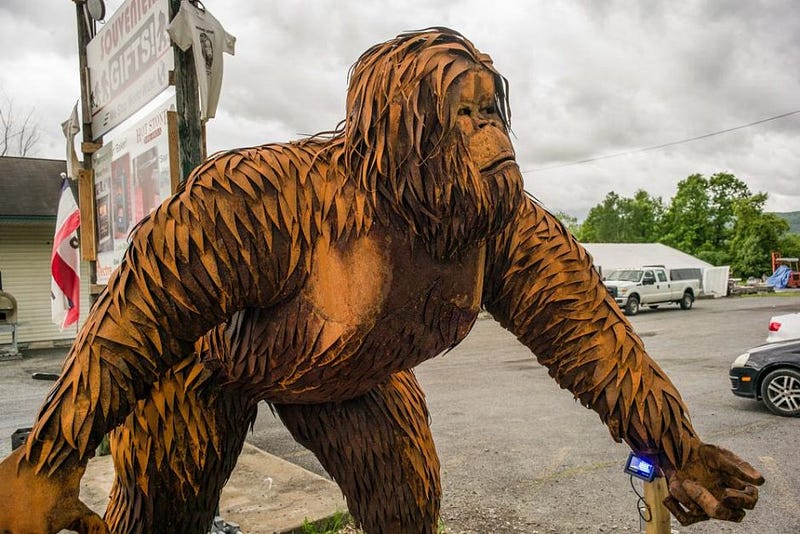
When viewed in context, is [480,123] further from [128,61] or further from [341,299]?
[128,61]

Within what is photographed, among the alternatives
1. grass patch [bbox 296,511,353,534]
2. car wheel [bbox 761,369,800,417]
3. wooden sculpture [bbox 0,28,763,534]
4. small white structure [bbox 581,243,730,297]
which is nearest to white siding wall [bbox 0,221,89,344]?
grass patch [bbox 296,511,353,534]

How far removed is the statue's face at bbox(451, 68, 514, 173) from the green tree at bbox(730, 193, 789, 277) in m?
42.9

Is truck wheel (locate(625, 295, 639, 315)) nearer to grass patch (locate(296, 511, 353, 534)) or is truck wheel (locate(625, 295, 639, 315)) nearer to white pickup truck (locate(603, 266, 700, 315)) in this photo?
white pickup truck (locate(603, 266, 700, 315))

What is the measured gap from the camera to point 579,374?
4.47 ft

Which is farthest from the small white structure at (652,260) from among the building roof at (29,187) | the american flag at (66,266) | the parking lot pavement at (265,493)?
the american flag at (66,266)

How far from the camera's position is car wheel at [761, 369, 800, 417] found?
217 inches

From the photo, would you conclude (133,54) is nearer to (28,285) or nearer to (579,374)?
(579,374)

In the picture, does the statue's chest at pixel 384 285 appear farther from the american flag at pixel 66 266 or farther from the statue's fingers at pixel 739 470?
the american flag at pixel 66 266

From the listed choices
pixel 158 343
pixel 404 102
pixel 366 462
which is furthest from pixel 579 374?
pixel 158 343

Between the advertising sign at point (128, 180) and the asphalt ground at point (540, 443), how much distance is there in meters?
2.17

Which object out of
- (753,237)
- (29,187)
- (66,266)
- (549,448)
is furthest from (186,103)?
(753,237)

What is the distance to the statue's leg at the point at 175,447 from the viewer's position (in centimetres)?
133

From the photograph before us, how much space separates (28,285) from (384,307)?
12897 millimetres

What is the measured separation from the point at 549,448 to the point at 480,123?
168 inches
